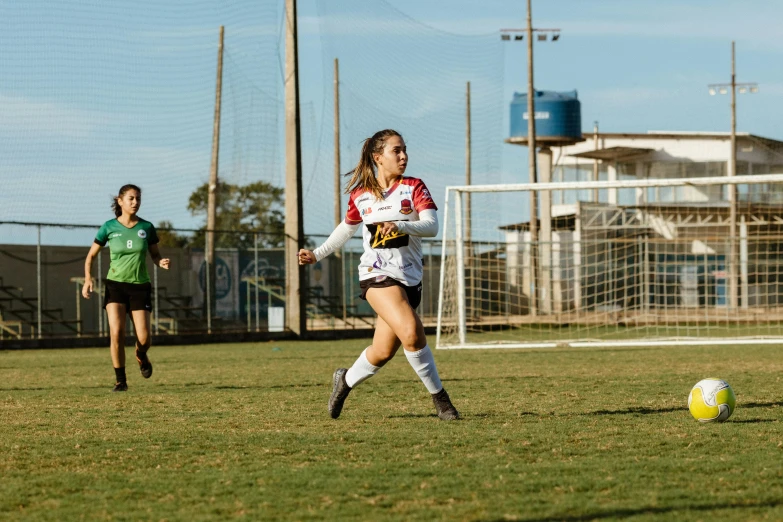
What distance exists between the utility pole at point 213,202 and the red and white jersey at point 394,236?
674 inches

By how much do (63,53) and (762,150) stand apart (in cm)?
4587

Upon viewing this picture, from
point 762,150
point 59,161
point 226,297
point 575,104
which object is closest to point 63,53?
point 59,161

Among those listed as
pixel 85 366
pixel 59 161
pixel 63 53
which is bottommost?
pixel 85 366

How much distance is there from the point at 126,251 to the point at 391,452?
5.17m

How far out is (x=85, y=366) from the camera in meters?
14.5

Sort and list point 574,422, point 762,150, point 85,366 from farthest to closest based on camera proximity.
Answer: point 762,150 < point 85,366 < point 574,422

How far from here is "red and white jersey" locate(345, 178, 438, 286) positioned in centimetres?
669

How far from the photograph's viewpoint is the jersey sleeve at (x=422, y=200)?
21.8 feet

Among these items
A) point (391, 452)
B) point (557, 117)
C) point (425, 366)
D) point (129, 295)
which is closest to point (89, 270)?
point (129, 295)

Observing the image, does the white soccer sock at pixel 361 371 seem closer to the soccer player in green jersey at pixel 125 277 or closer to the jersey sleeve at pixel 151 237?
the soccer player in green jersey at pixel 125 277

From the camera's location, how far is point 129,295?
9.94 metres

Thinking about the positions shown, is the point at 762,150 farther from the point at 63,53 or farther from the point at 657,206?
the point at 63,53

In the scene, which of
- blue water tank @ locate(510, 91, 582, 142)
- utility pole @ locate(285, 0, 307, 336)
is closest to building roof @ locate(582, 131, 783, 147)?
blue water tank @ locate(510, 91, 582, 142)

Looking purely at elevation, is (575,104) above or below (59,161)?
above
